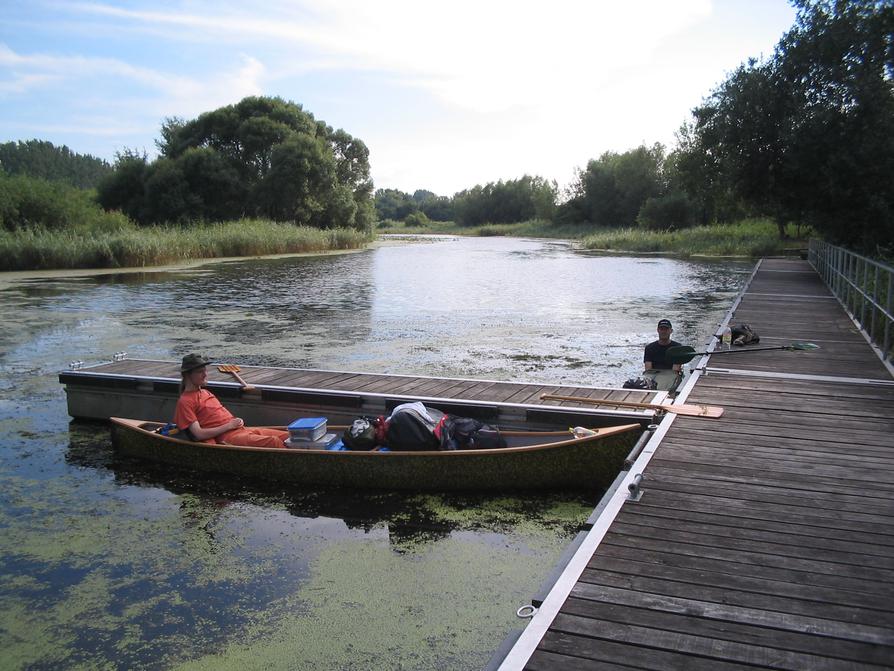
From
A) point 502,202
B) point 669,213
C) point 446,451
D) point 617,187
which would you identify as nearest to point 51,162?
point 502,202

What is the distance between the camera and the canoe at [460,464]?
16.6ft

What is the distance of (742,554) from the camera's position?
311 cm

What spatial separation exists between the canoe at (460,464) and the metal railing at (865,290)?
3660mm

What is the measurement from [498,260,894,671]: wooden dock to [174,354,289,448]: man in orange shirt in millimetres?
3070

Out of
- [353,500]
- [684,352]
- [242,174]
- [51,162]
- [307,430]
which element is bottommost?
[353,500]

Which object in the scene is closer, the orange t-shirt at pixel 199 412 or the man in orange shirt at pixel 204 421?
the man in orange shirt at pixel 204 421

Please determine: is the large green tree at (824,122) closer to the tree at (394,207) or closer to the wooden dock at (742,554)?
the wooden dock at (742,554)

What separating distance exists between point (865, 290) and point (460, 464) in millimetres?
6893

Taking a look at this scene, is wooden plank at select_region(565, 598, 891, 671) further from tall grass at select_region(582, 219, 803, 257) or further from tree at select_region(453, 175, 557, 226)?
tree at select_region(453, 175, 557, 226)

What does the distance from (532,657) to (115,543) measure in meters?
3.20

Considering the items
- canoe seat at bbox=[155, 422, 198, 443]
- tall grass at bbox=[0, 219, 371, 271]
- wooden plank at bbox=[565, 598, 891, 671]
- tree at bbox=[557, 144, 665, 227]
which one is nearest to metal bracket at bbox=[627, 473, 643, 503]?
wooden plank at bbox=[565, 598, 891, 671]

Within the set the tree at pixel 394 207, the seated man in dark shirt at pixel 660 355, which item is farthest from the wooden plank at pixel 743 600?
the tree at pixel 394 207

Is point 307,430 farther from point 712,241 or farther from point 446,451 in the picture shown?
point 712,241

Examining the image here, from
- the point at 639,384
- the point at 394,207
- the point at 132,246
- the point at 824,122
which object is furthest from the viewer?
the point at 394,207
